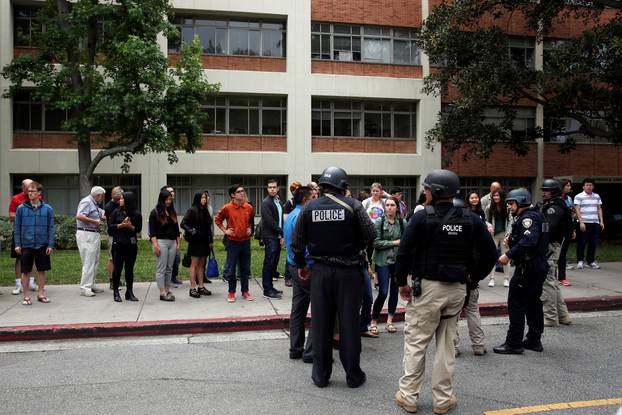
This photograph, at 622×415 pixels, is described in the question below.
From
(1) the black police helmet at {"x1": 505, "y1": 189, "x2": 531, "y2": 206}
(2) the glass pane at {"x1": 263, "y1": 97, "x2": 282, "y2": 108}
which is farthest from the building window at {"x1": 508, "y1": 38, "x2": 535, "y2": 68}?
(1) the black police helmet at {"x1": 505, "y1": 189, "x2": 531, "y2": 206}

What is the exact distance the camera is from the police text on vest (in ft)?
16.7

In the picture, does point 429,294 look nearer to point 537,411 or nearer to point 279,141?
point 537,411

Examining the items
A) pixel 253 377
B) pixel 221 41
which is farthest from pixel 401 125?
pixel 253 377

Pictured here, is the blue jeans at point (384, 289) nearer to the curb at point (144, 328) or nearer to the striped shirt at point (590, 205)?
the curb at point (144, 328)

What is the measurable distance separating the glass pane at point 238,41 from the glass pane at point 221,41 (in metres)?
0.25

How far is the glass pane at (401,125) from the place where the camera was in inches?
1029

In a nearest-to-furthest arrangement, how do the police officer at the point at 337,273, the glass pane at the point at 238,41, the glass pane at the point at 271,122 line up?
the police officer at the point at 337,273 < the glass pane at the point at 238,41 < the glass pane at the point at 271,122

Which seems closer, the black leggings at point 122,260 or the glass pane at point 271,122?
the black leggings at point 122,260

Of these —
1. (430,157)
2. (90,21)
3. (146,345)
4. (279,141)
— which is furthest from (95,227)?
(430,157)

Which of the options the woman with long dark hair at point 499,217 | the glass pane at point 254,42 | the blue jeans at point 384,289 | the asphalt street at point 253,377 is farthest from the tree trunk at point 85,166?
the blue jeans at point 384,289

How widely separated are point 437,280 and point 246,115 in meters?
21.1

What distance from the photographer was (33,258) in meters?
8.81

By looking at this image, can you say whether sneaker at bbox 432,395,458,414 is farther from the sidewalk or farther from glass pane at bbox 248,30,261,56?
glass pane at bbox 248,30,261,56

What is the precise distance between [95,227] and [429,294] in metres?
6.81
